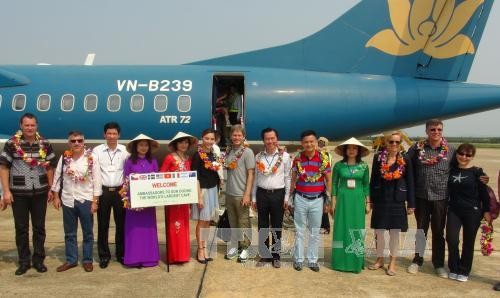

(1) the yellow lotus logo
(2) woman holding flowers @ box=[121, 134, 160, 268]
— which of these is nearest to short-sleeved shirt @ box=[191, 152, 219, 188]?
(2) woman holding flowers @ box=[121, 134, 160, 268]

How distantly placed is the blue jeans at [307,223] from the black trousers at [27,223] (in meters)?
3.23

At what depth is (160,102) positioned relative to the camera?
35.6 ft

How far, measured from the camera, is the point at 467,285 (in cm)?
487

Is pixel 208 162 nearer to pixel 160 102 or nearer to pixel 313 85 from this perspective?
pixel 160 102

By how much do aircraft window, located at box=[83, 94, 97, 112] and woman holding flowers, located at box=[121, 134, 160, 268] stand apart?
20.3 ft

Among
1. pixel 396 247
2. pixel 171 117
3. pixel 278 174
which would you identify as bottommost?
pixel 396 247

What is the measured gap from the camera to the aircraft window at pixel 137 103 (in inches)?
428

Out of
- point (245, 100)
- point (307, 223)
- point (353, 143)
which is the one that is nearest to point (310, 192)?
point (307, 223)

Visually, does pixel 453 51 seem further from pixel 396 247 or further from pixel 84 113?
pixel 84 113

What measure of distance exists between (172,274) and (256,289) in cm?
114

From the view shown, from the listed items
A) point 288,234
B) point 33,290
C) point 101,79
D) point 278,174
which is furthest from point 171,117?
point 33,290

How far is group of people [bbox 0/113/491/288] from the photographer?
516 centimetres

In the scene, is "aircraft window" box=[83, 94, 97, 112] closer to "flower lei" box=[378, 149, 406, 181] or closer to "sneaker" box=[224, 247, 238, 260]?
"sneaker" box=[224, 247, 238, 260]

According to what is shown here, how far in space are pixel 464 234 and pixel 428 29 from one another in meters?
7.13
